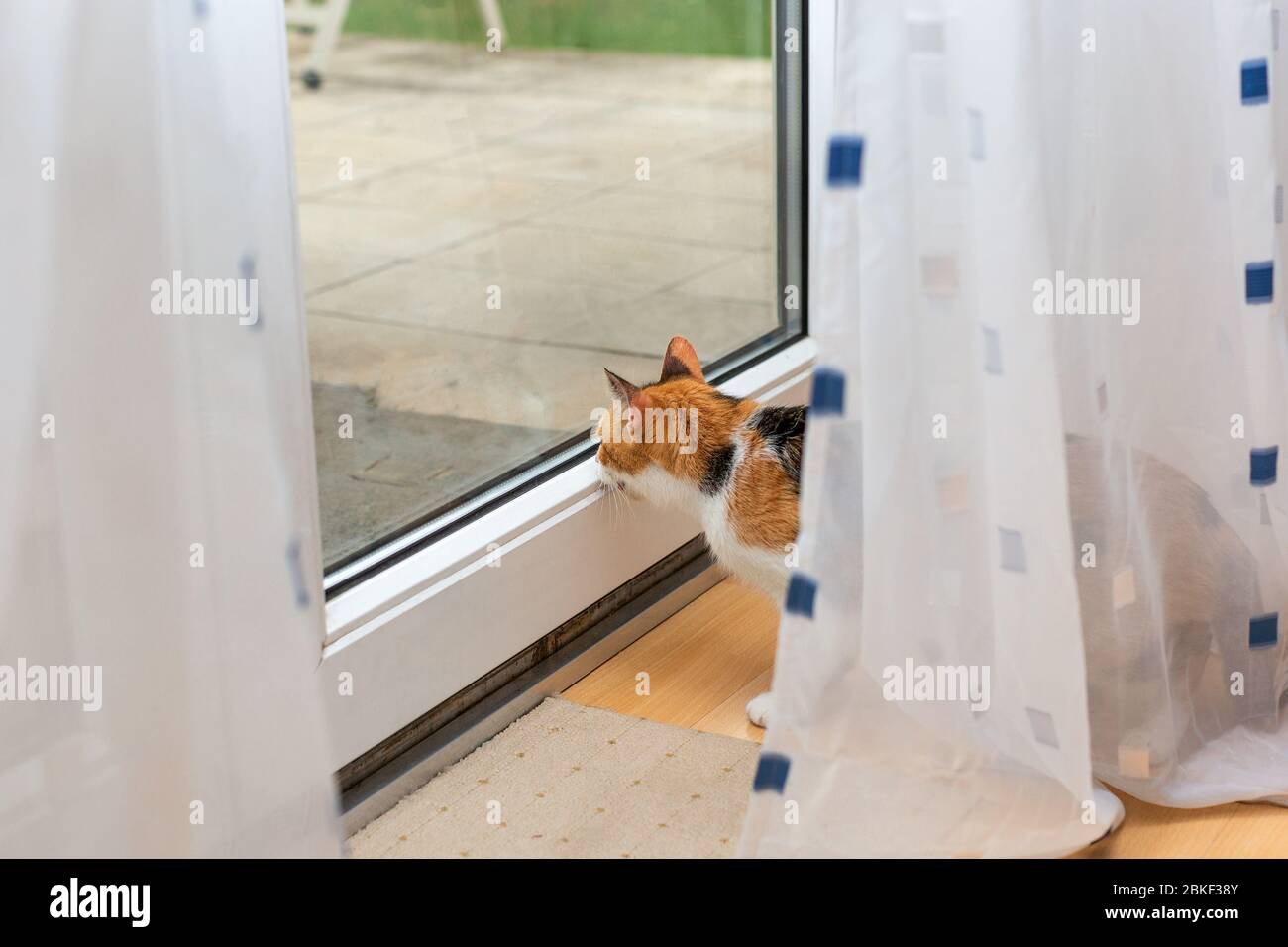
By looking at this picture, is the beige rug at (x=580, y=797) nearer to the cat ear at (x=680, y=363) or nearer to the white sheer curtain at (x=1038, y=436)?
the white sheer curtain at (x=1038, y=436)

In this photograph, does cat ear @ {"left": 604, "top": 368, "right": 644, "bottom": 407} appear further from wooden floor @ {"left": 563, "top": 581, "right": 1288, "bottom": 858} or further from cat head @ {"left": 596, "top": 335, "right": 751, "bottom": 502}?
wooden floor @ {"left": 563, "top": 581, "right": 1288, "bottom": 858}

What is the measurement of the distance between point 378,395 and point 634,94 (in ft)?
2.13

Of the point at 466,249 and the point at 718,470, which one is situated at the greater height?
the point at 466,249

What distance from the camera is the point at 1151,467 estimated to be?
144 cm

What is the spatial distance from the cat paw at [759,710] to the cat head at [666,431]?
268 millimetres

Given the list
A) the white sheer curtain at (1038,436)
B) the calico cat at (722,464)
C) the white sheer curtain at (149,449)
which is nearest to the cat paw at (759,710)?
the calico cat at (722,464)

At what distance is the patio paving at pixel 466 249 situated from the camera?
174 centimetres

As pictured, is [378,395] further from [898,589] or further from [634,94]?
[898,589]

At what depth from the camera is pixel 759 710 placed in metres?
1.66

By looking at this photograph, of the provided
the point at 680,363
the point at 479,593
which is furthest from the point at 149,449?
the point at 680,363

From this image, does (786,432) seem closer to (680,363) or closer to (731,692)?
(680,363)

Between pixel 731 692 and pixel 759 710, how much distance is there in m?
0.09

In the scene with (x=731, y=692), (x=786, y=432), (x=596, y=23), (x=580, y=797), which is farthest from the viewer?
(x=596, y=23)

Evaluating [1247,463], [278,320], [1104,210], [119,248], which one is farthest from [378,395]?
[1247,463]
